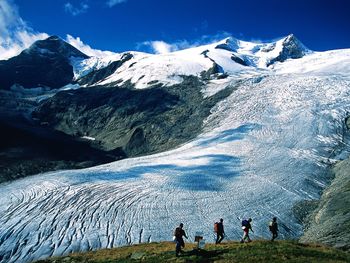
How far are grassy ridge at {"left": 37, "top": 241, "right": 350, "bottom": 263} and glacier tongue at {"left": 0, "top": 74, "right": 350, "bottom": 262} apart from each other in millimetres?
6870

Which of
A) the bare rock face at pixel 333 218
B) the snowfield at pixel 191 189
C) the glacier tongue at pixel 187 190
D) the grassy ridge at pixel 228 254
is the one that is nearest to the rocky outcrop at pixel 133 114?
the snowfield at pixel 191 189

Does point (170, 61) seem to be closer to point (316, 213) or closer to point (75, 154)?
point (75, 154)

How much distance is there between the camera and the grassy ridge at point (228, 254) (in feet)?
91.2

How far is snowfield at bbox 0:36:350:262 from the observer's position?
144 feet

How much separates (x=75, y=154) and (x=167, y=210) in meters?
48.4

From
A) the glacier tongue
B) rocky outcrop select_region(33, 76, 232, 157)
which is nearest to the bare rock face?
the glacier tongue

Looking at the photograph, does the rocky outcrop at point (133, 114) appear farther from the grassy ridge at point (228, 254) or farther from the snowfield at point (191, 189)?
the grassy ridge at point (228, 254)

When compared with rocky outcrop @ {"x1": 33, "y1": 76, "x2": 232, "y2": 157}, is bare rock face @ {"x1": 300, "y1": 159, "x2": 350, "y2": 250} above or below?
below

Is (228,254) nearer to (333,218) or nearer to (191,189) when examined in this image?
(333,218)

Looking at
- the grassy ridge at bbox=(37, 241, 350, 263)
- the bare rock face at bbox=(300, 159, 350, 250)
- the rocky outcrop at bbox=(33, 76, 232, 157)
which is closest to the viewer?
the grassy ridge at bbox=(37, 241, 350, 263)

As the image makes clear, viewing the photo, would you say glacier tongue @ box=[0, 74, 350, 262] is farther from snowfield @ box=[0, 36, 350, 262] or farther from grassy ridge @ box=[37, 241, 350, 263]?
grassy ridge @ box=[37, 241, 350, 263]

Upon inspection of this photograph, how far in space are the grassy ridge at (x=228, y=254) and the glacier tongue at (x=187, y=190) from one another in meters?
6.87

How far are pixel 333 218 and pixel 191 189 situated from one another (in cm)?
1718

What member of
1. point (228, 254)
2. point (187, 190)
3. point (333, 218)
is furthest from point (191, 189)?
point (228, 254)
